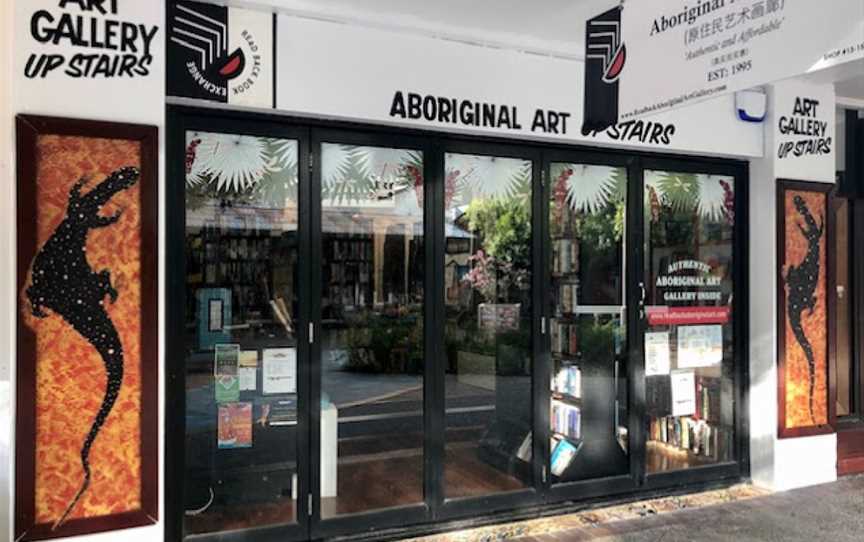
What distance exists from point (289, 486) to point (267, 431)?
0.34 meters

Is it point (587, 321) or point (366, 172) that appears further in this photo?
point (587, 321)

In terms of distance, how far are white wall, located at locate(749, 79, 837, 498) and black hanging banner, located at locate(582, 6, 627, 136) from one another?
2.00 m

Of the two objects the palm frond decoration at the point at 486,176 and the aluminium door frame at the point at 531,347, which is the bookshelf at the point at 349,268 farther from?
→ the palm frond decoration at the point at 486,176

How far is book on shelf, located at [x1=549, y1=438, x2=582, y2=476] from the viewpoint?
15.0 ft

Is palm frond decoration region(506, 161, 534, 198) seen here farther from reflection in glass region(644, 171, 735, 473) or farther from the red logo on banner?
the red logo on banner

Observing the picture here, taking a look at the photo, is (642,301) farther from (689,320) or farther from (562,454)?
(562,454)

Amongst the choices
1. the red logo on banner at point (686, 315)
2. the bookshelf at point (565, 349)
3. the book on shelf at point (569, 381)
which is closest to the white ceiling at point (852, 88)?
the red logo on banner at point (686, 315)

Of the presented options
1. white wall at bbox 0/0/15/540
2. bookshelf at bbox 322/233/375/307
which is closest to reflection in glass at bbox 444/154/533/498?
bookshelf at bbox 322/233/375/307

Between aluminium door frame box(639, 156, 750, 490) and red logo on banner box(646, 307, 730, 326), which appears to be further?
aluminium door frame box(639, 156, 750, 490)

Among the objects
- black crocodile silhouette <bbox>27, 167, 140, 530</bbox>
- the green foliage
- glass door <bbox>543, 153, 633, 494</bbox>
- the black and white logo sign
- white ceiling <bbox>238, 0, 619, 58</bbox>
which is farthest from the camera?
glass door <bbox>543, 153, 633, 494</bbox>

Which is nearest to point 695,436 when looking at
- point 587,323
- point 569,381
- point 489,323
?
point 569,381

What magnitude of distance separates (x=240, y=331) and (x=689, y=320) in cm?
324

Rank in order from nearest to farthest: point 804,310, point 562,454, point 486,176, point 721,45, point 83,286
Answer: point 721,45 < point 83,286 < point 486,176 < point 562,454 < point 804,310

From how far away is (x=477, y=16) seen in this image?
3.90 m
